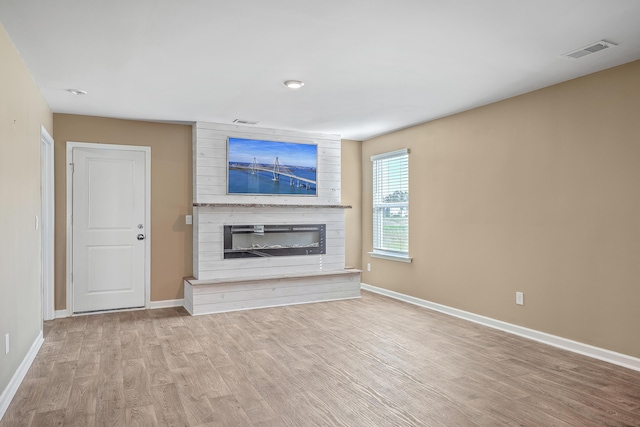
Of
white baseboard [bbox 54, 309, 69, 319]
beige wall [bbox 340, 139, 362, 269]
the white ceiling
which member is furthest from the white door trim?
beige wall [bbox 340, 139, 362, 269]

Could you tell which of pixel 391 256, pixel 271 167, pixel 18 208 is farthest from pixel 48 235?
pixel 391 256

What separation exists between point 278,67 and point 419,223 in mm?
2973

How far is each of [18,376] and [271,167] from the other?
3.64 meters

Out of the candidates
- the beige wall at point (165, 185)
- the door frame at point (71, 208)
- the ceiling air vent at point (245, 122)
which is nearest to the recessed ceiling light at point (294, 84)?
the ceiling air vent at point (245, 122)

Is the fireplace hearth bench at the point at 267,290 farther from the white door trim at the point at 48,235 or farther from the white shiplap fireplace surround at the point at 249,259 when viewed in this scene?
the white door trim at the point at 48,235

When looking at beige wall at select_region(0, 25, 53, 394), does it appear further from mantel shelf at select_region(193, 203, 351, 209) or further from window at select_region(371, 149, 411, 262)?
window at select_region(371, 149, 411, 262)

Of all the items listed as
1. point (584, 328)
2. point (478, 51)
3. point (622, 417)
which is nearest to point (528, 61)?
point (478, 51)

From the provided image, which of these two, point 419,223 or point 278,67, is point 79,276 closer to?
point 278,67

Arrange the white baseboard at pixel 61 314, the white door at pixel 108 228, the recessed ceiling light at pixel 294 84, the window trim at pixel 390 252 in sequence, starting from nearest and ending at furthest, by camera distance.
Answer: the recessed ceiling light at pixel 294 84
the white baseboard at pixel 61 314
the white door at pixel 108 228
the window trim at pixel 390 252

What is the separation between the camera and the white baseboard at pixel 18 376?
8.59ft

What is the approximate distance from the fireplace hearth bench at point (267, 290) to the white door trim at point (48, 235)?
57.2 inches

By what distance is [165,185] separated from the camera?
18.1ft

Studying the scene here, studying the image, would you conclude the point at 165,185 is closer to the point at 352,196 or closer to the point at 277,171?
the point at 277,171

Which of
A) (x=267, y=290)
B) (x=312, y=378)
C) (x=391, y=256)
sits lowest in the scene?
(x=312, y=378)
